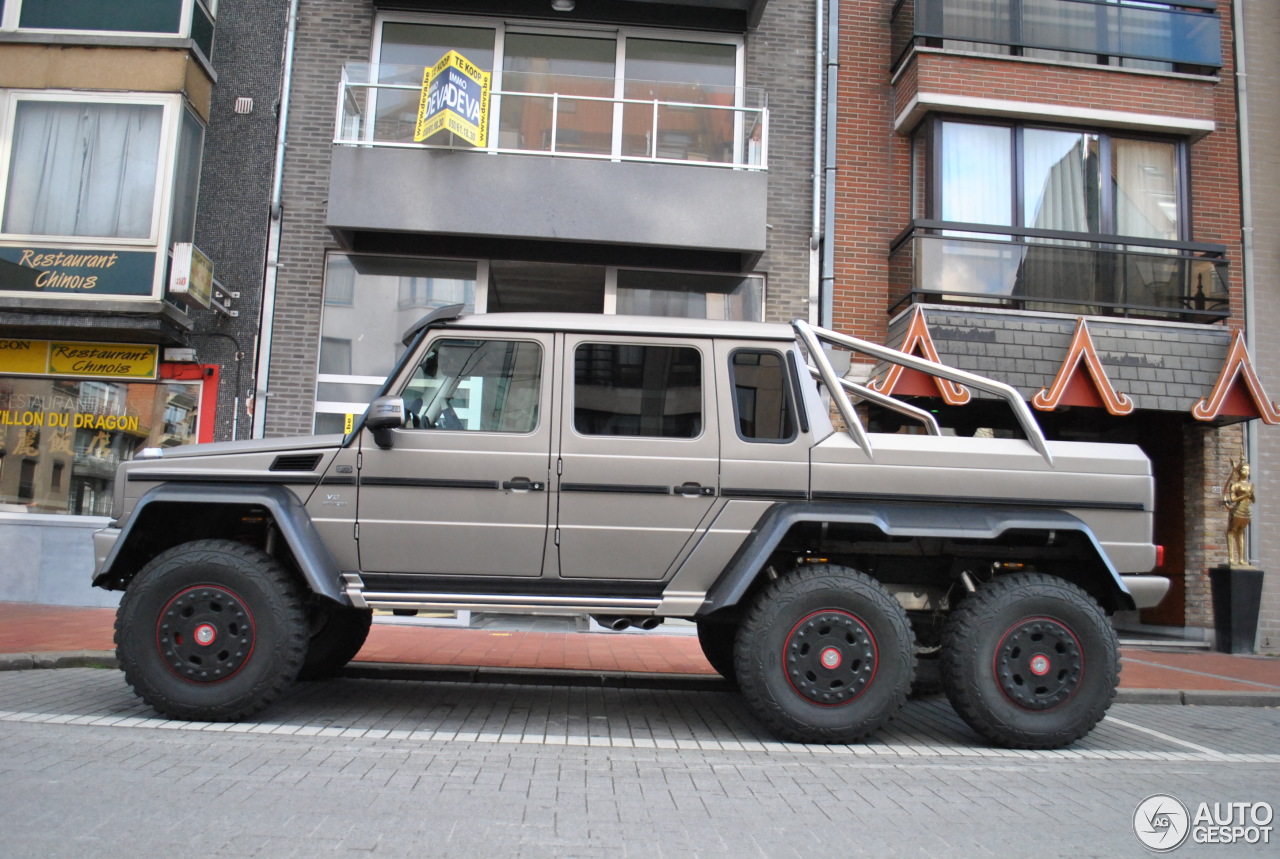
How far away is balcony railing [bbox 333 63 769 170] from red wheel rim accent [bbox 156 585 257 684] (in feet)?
24.6

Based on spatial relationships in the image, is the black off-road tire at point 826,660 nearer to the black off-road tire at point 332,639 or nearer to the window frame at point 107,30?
the black off-road tire at point 332,639

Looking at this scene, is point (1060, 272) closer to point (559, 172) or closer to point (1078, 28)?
point (1078, 28)

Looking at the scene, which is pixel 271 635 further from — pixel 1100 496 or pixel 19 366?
pixel 19 366

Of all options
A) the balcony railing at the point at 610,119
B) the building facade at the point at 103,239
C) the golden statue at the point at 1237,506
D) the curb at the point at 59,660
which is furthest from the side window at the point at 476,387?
the golden statue at the point at 1237,506

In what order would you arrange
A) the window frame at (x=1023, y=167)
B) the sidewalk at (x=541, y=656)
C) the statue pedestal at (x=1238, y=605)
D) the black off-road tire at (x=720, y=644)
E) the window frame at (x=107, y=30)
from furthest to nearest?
the window frame at (x=1023, y=167) → the window frame at (x=107, y=30) → the statue pedestal at (x=1238, y=605) → the sidewalk at (x=541, y=656) → the black off-road tire at (x=720, y=644)

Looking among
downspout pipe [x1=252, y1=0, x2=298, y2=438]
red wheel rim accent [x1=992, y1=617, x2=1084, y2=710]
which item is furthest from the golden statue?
downspout pipe [x1=252, y1=0, x2=298, y2=438]

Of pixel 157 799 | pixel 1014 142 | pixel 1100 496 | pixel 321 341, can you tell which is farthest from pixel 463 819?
pixel 1014 142

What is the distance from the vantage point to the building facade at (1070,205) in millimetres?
11133

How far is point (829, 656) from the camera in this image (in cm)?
494

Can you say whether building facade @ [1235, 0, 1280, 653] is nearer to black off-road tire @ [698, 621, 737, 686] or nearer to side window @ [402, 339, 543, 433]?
black off-road tire @ [698, 621, 737, 686]

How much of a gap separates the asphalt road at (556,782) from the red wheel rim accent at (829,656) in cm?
34

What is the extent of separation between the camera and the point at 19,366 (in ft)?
35.9

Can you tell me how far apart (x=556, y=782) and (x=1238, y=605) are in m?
9.82

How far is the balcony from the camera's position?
35.1ft
